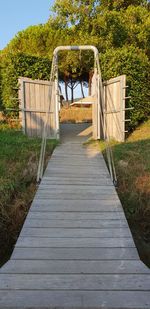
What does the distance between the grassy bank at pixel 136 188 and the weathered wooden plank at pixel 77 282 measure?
138cm

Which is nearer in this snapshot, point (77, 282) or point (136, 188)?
point (77, 282)

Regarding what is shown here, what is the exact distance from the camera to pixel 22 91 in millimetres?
8945

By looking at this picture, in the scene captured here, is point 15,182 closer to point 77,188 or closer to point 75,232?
point 77,188

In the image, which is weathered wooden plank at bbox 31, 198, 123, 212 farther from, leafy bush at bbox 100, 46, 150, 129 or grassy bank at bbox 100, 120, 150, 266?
leafy bush at bbox 100, 46, 150, 129

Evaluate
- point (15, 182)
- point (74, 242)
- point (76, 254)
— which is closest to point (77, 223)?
point (74, 242)

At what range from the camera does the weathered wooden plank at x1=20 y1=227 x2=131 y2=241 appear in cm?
388

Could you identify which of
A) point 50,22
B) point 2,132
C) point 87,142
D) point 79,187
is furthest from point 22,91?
point 50,22

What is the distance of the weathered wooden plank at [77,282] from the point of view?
2924 millimetres

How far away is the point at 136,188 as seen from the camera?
229 inches

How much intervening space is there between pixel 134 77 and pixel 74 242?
21.9 ft

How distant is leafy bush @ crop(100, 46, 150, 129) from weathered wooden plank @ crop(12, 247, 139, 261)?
6275 mm

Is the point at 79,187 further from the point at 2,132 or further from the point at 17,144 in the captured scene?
the point at 2,132

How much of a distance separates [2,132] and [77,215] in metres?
5.52

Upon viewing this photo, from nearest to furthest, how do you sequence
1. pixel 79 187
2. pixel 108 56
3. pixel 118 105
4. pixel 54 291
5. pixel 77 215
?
1. pixel 54 291
2. pixel 77 215
3. pixel 79 187
4. pixel 118 105
5. pixel 108 56
